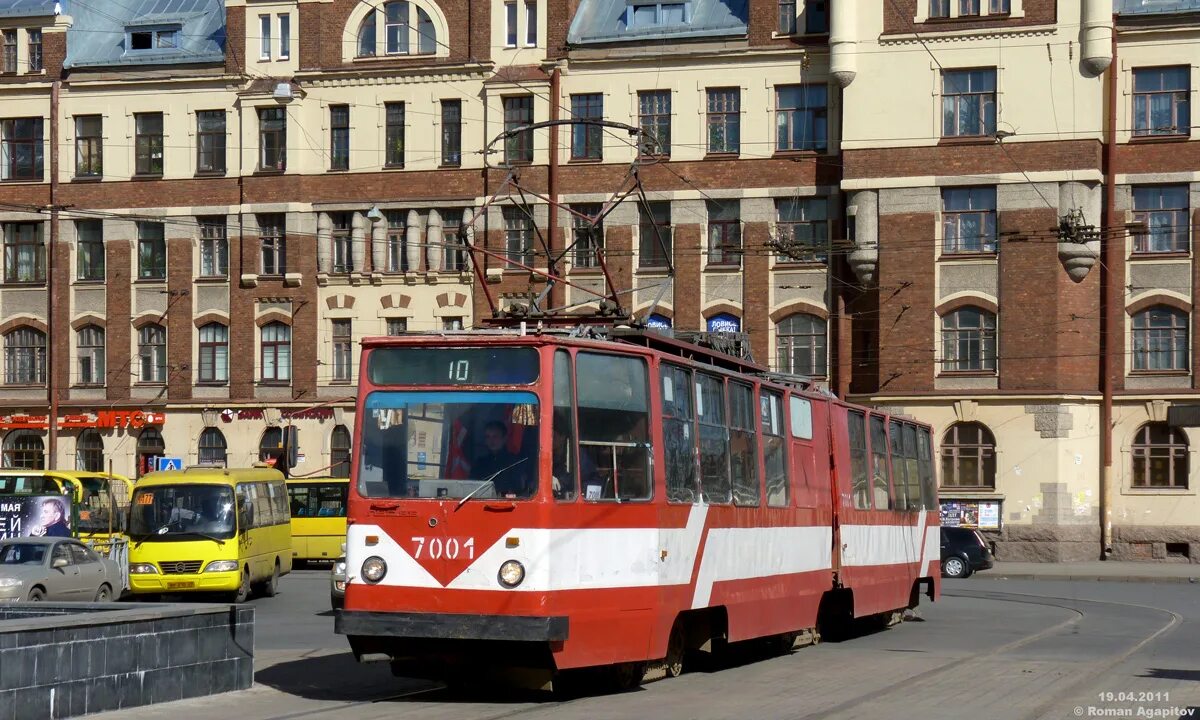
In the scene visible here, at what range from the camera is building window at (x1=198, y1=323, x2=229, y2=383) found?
5419 cm

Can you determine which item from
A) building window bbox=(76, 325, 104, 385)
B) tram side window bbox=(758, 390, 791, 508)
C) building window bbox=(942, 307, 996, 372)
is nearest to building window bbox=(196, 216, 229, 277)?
building window bbox=(76, 325, 104, 385)

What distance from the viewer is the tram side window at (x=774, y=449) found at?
1906cm

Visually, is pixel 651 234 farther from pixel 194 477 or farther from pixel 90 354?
pixel 194 477

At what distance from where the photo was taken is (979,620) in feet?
90.2

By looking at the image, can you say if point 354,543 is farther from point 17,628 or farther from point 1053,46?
point 1053,46

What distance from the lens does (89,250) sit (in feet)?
182

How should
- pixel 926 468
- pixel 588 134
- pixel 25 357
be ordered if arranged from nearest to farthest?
pixel 926 468, pixel 588 134, pixel 25 357

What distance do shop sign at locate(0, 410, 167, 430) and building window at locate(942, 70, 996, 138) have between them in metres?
24.9

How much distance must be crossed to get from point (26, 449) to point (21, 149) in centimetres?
936

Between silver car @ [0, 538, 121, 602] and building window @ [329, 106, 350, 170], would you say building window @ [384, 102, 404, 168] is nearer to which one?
building window @ [329, 106, 350, 170]

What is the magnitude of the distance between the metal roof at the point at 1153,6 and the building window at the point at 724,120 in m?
10.6

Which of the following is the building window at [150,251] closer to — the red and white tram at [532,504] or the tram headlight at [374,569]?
the red and white tram at [532,504]

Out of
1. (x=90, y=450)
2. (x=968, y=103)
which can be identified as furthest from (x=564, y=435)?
(x=90, y=450)

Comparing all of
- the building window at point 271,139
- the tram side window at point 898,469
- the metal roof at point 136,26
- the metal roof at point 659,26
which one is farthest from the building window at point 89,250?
the tram side window at point 898,469
